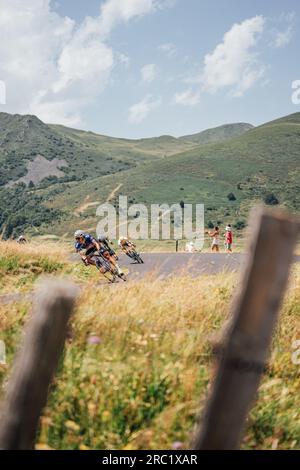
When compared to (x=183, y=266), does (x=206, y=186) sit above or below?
above

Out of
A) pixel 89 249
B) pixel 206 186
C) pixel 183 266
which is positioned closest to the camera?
pixel 183 266

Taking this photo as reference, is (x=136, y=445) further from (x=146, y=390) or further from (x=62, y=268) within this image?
(x=62, y=268)

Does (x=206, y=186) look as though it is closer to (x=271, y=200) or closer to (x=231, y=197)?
(x=231, y=197)

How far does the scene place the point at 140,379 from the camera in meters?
4.06

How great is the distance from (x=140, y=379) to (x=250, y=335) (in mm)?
2027

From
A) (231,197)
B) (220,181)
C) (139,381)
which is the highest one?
(220,181)

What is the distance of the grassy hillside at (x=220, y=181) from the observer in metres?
96.4

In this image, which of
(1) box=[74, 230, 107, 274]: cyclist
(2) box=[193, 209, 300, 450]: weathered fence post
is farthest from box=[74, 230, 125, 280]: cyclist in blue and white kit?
(2) box=[193, 209, 300, 450]: weathered fence post

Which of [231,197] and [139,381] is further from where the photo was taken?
[231,197]

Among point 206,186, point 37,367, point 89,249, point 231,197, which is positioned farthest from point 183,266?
point 206,186

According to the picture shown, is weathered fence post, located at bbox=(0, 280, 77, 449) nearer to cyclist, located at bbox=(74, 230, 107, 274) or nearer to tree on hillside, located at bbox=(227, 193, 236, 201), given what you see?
cyclist, located at bbox=(74, 230, 107, 274)

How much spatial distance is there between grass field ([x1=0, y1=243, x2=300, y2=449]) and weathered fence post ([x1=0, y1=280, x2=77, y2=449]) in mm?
1075
